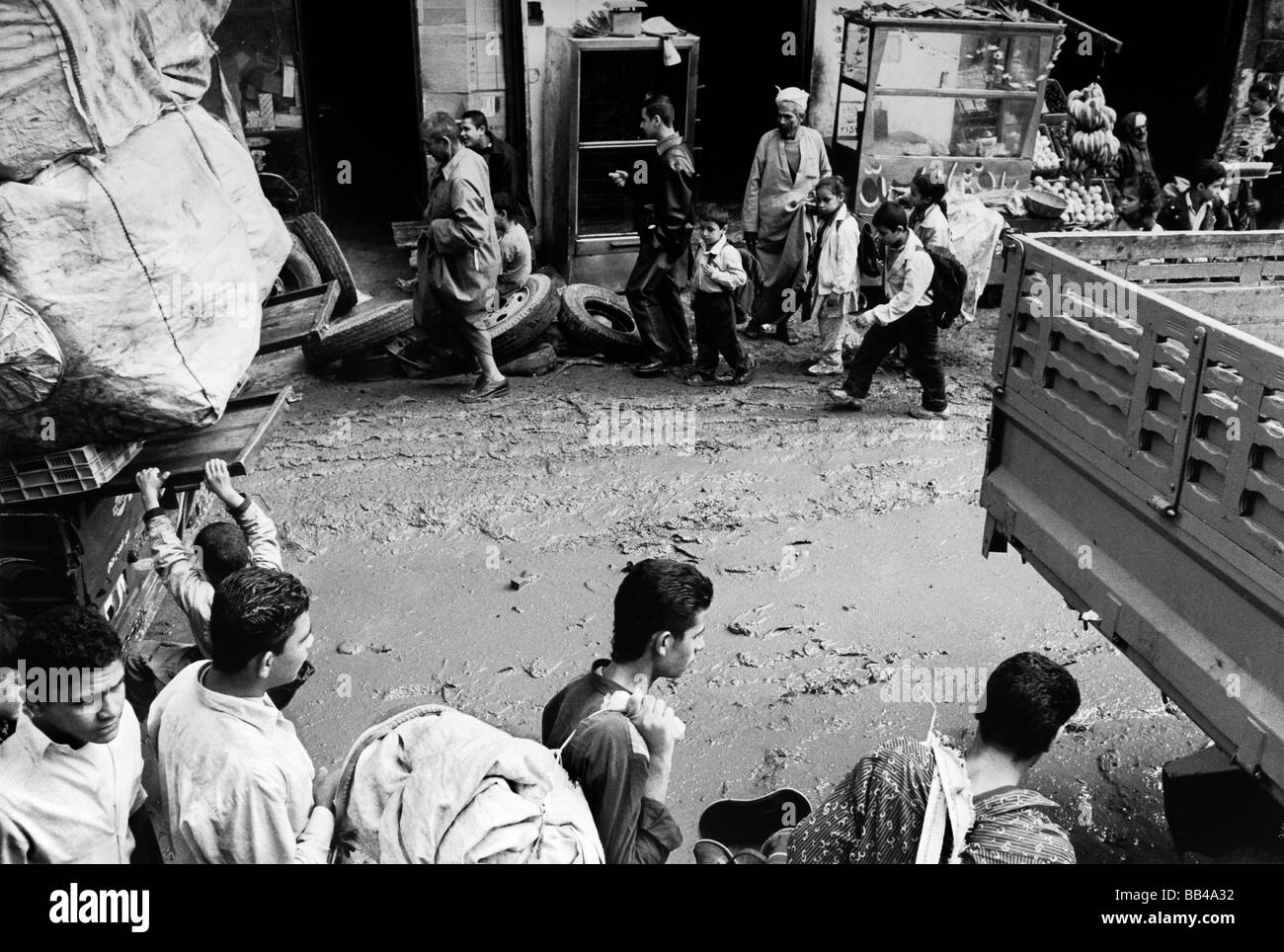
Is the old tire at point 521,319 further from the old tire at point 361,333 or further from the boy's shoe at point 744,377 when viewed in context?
the boy's shoe at point 744,377

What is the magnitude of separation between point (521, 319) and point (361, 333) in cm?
113

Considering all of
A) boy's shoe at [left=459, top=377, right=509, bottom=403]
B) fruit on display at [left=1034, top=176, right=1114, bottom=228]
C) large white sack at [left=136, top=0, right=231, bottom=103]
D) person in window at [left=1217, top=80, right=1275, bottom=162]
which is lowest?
boy's shoe at [left=459, top=377, right=509, bottom=403]

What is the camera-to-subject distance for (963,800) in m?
2.63

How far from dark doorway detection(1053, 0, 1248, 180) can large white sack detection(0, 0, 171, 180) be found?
35.5ft


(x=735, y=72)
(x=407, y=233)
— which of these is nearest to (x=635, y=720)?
(x=407, y=233)

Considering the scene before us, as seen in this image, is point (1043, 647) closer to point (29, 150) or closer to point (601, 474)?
point (601, 474)

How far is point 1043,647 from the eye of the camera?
18.0 ft

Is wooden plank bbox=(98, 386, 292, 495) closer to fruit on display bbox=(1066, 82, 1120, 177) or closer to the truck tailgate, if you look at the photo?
the truck tailgate

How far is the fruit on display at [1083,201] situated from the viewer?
33.8 feet

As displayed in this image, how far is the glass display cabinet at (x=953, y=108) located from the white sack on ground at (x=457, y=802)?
830 cm

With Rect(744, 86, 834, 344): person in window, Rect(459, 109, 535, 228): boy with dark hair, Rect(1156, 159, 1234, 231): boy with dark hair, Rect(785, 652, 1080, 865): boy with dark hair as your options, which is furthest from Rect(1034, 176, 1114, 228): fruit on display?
Rect(785, 652, 1080, 865): boy with dark hair

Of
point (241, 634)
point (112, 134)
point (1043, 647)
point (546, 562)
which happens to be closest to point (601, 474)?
point (546, 562)

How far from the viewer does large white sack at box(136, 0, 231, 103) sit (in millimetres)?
4742
